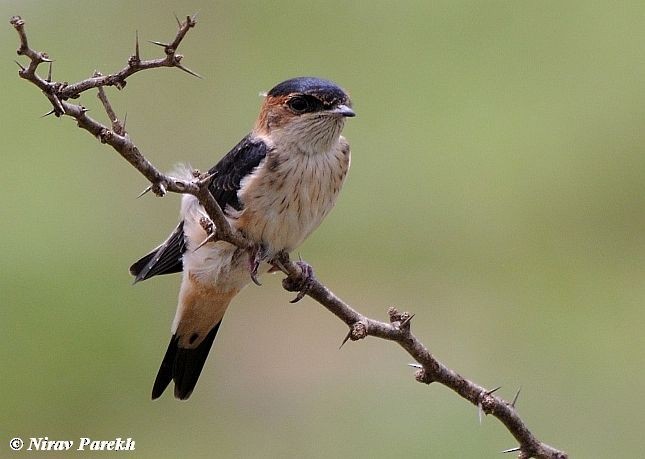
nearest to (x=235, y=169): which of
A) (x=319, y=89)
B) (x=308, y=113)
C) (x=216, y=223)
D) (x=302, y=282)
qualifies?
(x=308, y=113)

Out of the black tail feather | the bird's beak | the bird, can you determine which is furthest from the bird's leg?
the black tail feather

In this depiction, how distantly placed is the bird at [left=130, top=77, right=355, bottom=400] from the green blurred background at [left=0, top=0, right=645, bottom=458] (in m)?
3.32

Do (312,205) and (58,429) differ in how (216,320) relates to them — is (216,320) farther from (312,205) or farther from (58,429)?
(58,429)

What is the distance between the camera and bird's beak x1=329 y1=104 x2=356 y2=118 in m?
5.34

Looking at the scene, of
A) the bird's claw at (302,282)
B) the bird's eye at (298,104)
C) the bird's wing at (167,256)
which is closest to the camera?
the bird's claw at (302,282)

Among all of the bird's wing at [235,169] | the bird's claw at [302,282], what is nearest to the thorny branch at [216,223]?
the bird's claw at [302,282]

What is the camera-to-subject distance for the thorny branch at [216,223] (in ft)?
10.4

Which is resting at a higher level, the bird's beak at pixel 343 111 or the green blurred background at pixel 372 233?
the green blurred background at pixel 372 233

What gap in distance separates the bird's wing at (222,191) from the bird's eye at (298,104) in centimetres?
22

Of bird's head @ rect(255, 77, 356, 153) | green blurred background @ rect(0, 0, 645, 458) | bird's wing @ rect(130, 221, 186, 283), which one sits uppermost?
green blurred background @ rect(0, 0, 645, 458)

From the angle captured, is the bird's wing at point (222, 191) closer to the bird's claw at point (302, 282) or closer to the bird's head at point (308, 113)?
the bird's head at point (308, 113)

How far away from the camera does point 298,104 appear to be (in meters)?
5.61

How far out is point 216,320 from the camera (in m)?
5.97

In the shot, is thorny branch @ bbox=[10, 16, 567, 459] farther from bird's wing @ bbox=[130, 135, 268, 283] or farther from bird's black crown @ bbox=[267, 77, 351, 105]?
bird's black crown @ bbox=[267, 77, 351, 105]
